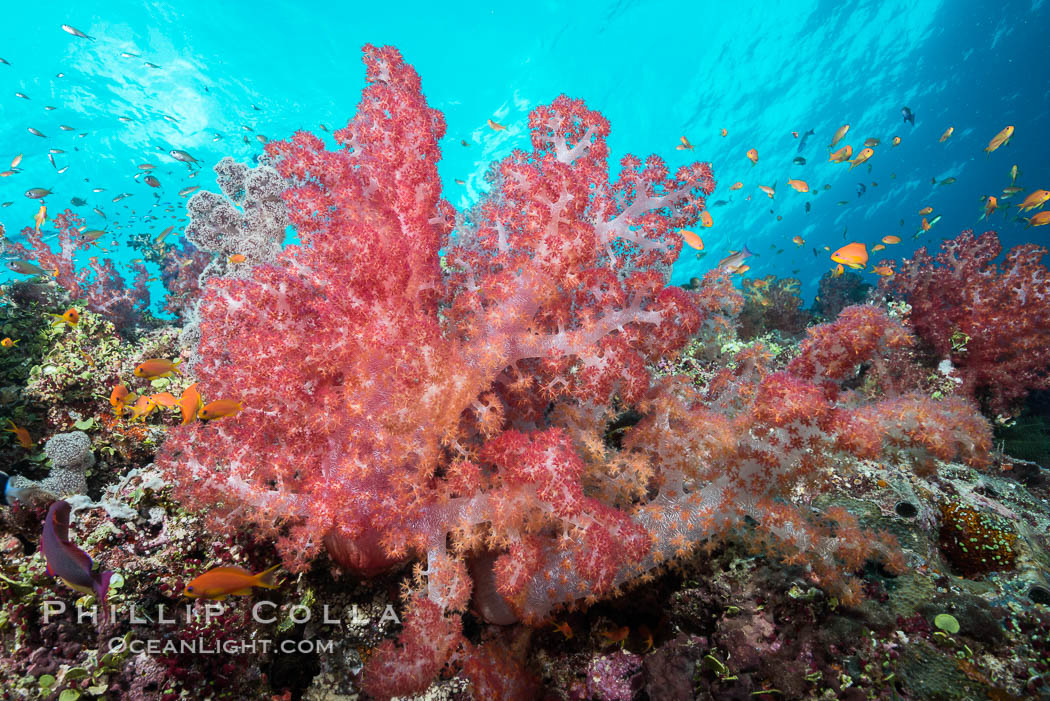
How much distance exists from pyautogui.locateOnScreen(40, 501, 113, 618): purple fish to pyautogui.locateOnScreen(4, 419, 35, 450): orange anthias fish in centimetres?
320

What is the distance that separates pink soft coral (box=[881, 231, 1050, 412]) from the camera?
5410 mm

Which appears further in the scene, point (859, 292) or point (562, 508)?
point (859, 292)

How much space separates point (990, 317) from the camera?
561 centimetres

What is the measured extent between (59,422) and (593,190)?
6.67m

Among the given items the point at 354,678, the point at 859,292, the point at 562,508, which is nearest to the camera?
the point at 562,508

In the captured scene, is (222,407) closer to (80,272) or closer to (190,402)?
(190,402)

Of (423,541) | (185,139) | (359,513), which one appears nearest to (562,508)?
(423,541)

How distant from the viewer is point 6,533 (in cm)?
296

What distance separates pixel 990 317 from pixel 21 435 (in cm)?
1195

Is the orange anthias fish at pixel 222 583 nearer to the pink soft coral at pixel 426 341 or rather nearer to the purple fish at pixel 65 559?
the pink soft coral at pixel 426 341

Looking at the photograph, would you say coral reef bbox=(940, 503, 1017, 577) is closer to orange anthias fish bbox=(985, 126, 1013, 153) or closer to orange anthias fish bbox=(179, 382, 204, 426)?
orange anthias fish bbox=(179, 382, 204, 426)

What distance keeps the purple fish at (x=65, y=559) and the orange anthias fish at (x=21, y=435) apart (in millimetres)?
3197

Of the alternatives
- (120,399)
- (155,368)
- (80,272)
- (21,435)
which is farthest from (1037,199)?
(80,272)

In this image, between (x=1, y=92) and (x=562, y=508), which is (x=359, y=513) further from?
(x=1, y=92)
